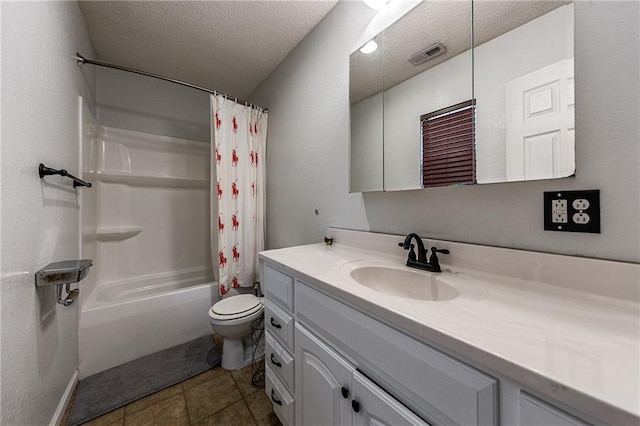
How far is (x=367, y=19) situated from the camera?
1.28 metres

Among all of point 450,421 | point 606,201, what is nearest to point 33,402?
point 450,421

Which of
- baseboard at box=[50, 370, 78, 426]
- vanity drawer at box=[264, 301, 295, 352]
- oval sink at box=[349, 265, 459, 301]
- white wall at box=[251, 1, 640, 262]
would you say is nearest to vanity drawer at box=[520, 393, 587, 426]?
oval sink at box=[349, 265, 459, 301]

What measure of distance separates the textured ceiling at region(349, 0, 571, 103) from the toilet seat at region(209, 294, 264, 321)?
4.92ft

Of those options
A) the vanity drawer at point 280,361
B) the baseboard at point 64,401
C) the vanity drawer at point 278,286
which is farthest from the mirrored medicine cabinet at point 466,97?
the baseboard at point 64,401

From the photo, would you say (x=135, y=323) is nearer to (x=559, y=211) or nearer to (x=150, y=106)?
(x=150, y=106)

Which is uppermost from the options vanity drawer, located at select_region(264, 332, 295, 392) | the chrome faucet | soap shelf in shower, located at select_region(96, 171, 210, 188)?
soap shelf in shower, located at select_region(96, 171, 210, 188)

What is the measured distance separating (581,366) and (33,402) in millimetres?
1705

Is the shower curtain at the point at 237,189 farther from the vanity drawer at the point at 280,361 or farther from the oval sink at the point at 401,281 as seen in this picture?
the oval sink at the point at 401,281

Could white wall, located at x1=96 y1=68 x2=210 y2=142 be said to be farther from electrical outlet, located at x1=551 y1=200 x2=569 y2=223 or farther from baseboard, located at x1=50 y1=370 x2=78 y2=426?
electrical outlet, located at x1=551 y1=200 x2=569 y2=223

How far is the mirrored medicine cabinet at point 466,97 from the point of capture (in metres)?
0.71

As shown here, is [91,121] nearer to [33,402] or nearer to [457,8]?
[33,402]

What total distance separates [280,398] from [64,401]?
119 centimetres

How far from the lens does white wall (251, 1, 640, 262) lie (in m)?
0.60

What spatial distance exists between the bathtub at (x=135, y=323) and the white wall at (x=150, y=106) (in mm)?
1614
